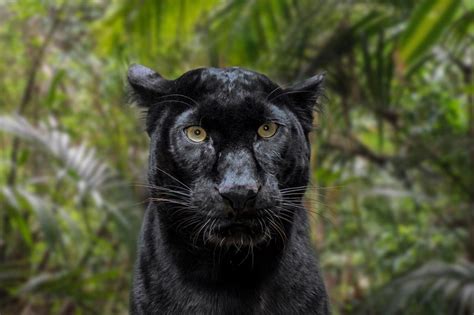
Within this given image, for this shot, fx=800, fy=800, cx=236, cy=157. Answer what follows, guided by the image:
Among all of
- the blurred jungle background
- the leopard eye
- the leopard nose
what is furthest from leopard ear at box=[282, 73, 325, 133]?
the blurred jungle background

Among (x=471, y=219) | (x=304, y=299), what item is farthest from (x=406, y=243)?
(x=304, y=299)

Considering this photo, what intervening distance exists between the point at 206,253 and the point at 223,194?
0.30 meters

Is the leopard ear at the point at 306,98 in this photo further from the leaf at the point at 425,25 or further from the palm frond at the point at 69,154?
the palm frond at the point at 69,154

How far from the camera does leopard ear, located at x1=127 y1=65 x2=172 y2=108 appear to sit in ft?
7.84

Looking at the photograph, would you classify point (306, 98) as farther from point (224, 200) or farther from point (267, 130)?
point (224, 200)

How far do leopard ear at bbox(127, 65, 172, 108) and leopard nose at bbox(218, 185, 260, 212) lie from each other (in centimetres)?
44

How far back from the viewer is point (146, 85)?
240cm

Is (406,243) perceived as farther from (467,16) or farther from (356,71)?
(467,16)

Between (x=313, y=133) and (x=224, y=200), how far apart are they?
306 cm

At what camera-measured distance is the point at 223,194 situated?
2076 mm

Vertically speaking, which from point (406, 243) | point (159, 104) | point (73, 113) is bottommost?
point (406, 243)

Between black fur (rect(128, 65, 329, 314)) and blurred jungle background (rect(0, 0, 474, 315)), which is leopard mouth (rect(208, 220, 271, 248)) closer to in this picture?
black fur (rect(128, 65, 329, 314))

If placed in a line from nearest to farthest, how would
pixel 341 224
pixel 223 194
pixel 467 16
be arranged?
pixel 223 194 → pixel 467 16 → pixel 341 224

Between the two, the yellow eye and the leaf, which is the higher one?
the leaf
